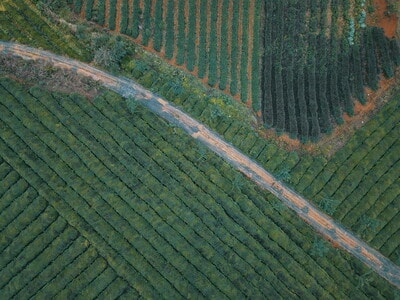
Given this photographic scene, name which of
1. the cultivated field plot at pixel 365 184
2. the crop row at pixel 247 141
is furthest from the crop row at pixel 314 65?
the cultivated field plot at pixel 365 184

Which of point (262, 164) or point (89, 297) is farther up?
point (262, 164)

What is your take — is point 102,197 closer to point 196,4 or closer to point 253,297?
point 253,297

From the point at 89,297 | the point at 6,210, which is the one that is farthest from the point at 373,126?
the point at 6,210

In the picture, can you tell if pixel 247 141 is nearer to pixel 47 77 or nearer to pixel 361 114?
pixel 361 114

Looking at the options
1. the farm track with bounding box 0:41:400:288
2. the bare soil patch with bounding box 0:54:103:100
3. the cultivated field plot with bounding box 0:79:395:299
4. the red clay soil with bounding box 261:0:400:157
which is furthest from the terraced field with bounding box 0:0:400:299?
the red clay soil with bounding box 261:0:400:157

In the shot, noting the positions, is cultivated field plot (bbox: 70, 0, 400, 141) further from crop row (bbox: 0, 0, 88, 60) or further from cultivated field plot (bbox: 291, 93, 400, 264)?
crop row (bbox: 0, 0, 88, 60)

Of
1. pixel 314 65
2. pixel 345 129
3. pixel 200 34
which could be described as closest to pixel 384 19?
pixel 314 65

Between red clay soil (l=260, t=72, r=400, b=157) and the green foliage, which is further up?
red clay soil (l=260, t=72, r=400, b=157)
